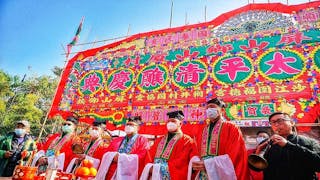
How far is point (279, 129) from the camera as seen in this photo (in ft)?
8.06

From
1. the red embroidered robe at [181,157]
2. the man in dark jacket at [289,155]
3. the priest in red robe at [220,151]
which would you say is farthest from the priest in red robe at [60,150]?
the man in dark jacket at [289,155]

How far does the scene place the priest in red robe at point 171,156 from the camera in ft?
9.68

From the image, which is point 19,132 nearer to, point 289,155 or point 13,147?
point 13,147

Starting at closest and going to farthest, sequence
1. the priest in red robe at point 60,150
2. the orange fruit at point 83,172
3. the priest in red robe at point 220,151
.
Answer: the orange fruit at point 83,172
the priest in red robe at point 220,151
the priest in red robe at point 60,150

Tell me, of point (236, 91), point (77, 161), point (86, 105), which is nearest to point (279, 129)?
point (236, 91)

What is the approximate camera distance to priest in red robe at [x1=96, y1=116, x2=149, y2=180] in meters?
3.36

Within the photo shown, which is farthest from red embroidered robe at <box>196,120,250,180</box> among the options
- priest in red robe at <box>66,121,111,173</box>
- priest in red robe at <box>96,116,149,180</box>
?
priest in red robe at <box>66,121,111,173</box>

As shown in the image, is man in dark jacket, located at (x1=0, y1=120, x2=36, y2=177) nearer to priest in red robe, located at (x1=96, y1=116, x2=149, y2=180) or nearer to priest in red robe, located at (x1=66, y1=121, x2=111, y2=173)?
priest in red robe, located at (x1=66, y1=121, x2=111, y2=173)

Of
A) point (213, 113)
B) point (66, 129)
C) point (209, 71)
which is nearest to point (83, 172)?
point (213, 113)

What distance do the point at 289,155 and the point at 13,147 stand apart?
4819mm

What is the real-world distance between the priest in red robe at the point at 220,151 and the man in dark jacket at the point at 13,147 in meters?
3.24

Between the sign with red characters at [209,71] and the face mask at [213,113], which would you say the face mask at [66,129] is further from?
the face mask at [213,113]

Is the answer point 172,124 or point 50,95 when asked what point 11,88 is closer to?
point 50,95

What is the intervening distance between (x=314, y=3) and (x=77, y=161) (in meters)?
6.60
